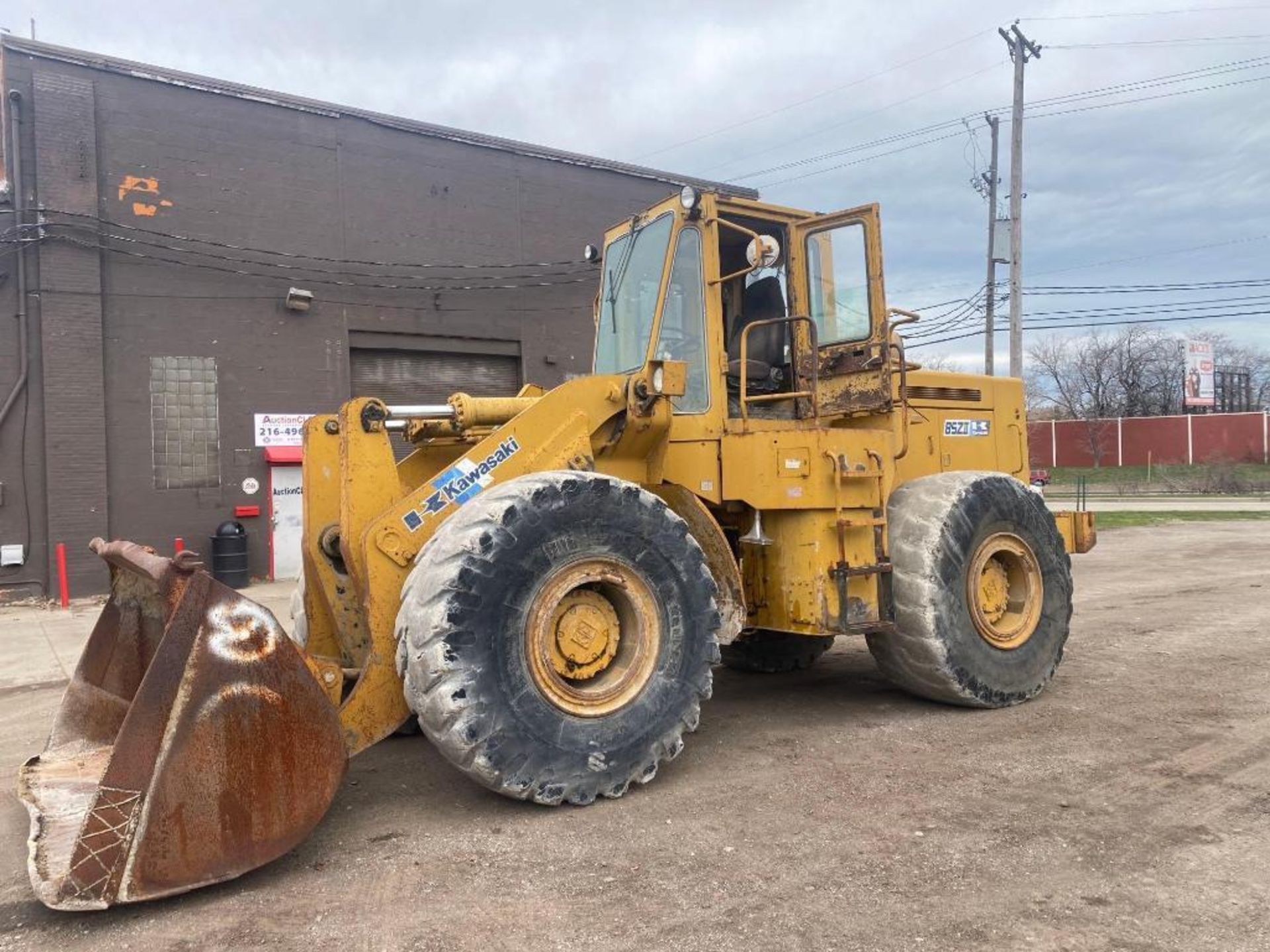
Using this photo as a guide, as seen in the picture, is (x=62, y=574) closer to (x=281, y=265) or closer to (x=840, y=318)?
(x=281, y=265)

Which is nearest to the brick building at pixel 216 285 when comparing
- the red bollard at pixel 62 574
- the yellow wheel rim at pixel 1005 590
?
the red bollard at pixel 62 574

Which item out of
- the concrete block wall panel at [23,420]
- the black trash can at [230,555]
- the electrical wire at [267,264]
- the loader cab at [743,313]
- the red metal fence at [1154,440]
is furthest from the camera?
the red metal fence at [1154,440]

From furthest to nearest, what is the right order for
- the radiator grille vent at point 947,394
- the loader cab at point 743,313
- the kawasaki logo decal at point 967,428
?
the kawasaki logo decal at point 967,428 < the radiator grille vent at point 947,394 < the loader cab at point 743,313

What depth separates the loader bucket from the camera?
3209 millimetres

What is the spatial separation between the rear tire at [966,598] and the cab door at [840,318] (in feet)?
2.33

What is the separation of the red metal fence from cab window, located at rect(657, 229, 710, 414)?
159ft

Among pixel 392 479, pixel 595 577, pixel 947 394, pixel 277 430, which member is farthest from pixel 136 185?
pixel 595 577

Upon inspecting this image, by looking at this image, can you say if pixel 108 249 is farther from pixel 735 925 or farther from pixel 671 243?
pixel 735 925

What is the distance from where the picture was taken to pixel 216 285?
14047 mm

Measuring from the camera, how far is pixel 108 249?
520 inches

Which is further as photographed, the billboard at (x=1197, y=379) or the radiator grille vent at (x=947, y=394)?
the billboard at (x=1197, y=379)

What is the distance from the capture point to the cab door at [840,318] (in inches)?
231

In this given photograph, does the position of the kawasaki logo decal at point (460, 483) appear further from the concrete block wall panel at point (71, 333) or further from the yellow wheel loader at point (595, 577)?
the concrete block wall panel at point (71, 333)

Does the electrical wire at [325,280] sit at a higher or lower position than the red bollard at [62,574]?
higher
